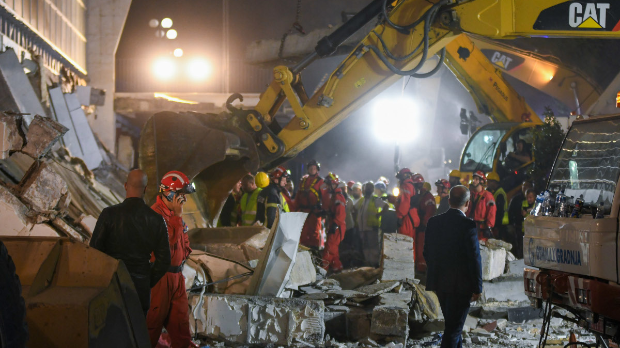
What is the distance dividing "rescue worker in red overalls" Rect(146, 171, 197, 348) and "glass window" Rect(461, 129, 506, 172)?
866 cm

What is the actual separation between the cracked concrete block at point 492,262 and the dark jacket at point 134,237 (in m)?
5.27

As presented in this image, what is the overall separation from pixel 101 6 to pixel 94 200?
68.7 feet

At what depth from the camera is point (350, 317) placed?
6746 mm

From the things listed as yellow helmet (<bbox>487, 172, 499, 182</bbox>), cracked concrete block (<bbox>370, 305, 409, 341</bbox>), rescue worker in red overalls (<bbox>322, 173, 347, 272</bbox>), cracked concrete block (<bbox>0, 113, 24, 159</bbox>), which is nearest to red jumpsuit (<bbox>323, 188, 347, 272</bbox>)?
rescue worker in red overalls (<bbox>322, 173, 347, 272</bbox>)

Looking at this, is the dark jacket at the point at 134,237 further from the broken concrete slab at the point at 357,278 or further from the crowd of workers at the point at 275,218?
the broken concrete slab at the point at 357,278

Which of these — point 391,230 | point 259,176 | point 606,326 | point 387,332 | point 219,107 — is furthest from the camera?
point 219,107

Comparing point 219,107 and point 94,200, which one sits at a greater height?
point 219,107

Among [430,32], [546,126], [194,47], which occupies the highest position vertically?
[194,47]

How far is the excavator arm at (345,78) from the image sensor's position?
7.44 m

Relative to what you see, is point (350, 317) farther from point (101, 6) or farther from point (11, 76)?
point (101, 6)

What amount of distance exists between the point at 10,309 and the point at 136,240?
215 centimetres

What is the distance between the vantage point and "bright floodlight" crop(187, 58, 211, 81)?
98.1ft

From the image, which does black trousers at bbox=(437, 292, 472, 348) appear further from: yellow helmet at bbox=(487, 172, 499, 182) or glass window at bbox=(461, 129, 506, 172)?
glass window at bbox=(461, 129, 506, 172)

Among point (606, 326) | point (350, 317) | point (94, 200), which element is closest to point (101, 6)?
point (94, 200)
